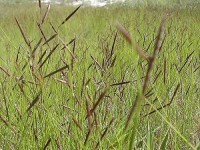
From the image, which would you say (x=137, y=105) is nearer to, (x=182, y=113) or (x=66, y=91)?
(x=182, y=113)

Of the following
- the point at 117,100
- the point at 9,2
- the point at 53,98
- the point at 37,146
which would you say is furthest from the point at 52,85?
the point at 9,2

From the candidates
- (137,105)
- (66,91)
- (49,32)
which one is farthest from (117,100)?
(49,32)

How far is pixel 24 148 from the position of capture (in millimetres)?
912

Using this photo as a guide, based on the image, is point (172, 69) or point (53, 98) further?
point (172, 69)

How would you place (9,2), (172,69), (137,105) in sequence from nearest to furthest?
(137,105)
(172,69)
(9,2)

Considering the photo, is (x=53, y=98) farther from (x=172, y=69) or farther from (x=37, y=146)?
(x=172, y=69)

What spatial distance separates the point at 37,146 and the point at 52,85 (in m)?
0.49

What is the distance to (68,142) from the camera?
0.87 meters

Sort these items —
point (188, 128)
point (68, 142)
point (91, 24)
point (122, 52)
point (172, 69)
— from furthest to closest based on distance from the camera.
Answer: point (91, 24), point (122, 52), point (172, 69), point (188, 128), point (68, 142)

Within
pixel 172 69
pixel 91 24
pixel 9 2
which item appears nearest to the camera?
pixel 172 69

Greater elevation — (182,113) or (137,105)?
(137,105)

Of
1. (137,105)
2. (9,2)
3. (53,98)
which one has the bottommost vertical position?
(9,2)

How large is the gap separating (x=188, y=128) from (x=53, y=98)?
→ 1.66 ft

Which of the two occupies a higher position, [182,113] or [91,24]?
[182,113]
